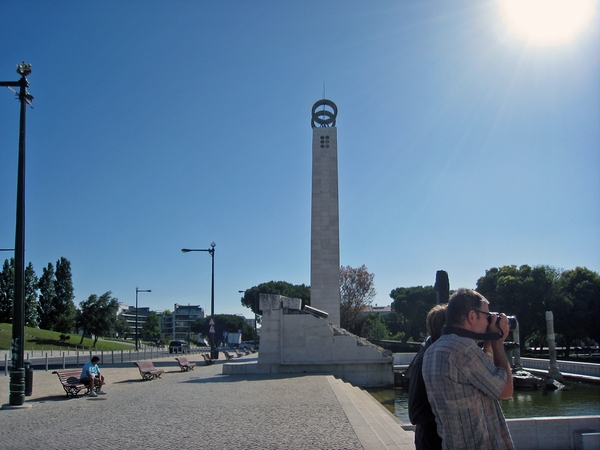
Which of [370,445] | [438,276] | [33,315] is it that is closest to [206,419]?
[370,445]

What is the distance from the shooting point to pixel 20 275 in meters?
11.0

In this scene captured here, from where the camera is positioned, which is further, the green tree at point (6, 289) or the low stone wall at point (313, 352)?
the green tree at point (6, 289)

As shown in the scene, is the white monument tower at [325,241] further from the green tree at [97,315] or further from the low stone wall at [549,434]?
the green tree at [97,315]

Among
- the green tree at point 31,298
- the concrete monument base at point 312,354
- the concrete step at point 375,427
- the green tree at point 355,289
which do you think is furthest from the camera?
the green tree at point 31,298

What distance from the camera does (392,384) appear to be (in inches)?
719

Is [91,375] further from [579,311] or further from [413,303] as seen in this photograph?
[413,303]

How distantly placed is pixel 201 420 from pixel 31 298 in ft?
239

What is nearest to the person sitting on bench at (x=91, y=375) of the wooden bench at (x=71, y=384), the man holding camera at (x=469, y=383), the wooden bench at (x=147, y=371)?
the wooden bench at (x=71, y=384)

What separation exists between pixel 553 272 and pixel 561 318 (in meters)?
4.11

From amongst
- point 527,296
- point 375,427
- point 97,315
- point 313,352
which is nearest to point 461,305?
point 375,427

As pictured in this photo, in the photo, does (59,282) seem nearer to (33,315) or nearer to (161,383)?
(33,315)

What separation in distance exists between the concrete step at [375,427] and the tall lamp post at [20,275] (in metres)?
6.67

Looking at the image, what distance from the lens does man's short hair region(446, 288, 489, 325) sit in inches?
113

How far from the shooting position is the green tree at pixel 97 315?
53812mm
